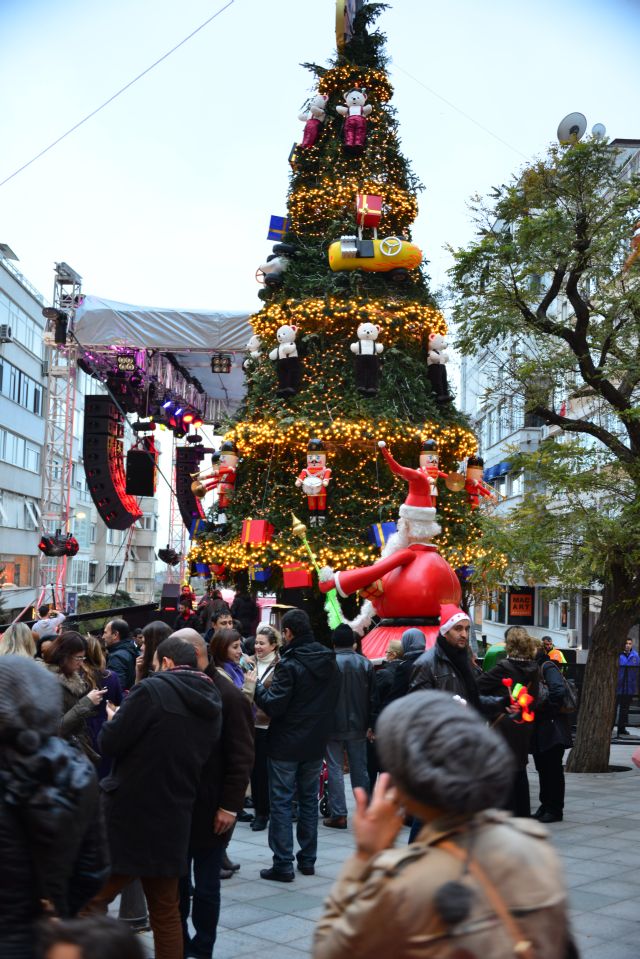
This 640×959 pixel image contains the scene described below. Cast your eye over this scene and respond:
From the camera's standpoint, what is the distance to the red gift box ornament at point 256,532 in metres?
16.9

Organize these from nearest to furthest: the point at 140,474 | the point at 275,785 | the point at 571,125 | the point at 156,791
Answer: the point at 156,791, the point at 275,785, the point at 571,125, the point at 140,474

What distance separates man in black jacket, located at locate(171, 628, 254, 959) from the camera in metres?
5.26

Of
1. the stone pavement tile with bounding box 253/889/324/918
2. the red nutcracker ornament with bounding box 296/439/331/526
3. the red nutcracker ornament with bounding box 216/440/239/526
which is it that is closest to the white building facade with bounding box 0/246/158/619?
the red nutcracker ornament with bounding box 216/440/239/526

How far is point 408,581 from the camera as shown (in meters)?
12.7

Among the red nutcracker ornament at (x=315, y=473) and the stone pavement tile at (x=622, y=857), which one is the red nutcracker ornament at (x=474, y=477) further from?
the stone pavement tile at (x=622, y=857)

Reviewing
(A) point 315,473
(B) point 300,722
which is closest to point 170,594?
(A) point 315,473

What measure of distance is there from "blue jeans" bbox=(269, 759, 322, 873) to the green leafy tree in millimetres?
4849

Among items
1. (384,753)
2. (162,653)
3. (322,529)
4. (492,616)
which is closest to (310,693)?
(162,653)

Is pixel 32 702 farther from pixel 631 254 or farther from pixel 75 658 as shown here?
pixel 631 254

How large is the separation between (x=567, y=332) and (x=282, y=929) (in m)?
8.21

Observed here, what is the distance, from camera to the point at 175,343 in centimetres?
2733

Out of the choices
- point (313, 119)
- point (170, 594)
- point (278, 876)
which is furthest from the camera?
point (170, 594)

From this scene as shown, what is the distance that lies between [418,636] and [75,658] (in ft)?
12.3

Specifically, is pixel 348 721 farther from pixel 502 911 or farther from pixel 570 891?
pixel 502 911
